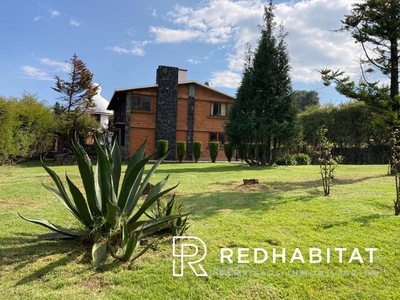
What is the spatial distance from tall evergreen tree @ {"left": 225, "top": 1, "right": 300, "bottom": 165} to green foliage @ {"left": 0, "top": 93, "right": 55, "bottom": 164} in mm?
10765

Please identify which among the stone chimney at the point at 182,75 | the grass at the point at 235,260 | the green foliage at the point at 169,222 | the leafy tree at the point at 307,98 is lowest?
the grass at the point at 235,260

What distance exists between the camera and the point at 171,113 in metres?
27.1

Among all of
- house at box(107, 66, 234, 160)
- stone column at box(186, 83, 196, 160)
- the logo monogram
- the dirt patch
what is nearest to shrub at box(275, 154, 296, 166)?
Result: house at box(107, 66, 234, 160)

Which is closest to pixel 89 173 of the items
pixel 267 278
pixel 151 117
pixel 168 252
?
pixel 168 252

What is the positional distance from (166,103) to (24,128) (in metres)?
11.6

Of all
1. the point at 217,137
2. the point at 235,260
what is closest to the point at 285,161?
the point at 217,137

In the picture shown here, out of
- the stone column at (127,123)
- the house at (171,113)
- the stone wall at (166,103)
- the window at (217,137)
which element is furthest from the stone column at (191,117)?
the stone column at (127,123)

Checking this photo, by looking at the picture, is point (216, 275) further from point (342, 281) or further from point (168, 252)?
point (342, 281)

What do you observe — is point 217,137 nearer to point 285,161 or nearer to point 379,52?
point 285,161

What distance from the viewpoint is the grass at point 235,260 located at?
118 inches

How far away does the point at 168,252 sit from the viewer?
3816 mm

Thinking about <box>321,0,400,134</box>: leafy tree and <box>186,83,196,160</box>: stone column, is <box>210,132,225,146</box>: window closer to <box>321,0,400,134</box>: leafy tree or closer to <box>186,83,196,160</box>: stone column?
<box>186,83,196,160</box>: stone column

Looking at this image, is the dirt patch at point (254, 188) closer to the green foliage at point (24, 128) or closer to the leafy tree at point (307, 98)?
the green foliage at point (24, 128)

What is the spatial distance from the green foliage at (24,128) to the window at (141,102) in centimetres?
670
